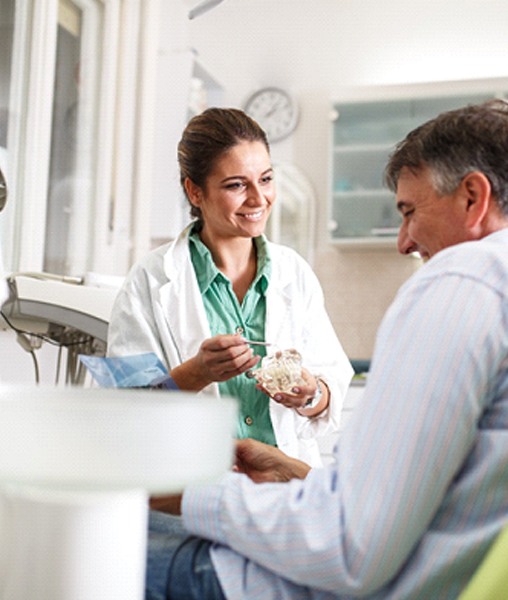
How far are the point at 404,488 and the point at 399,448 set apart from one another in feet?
0.13

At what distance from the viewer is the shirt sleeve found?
0.80m

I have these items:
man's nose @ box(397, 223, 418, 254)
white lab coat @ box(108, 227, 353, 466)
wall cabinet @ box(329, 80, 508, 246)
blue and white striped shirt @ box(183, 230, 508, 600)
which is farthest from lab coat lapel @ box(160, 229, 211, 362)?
wall cabinet @ box(329, 80, 508, 246)

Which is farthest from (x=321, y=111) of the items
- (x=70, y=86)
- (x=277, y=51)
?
(x=70, y=86)

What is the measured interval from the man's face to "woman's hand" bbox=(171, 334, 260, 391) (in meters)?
0.51

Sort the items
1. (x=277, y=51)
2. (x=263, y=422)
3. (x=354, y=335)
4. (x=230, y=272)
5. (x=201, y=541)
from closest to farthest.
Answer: (x=201, y=541) < (x=263, y=422) < (x=230, y=272) < (x=354, y=335) < (x=277, y=51)

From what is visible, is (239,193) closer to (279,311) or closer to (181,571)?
(279,311)

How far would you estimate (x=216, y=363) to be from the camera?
1.64 meters

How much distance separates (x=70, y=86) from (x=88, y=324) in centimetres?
163

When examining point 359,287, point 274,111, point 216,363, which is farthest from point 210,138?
point 274,111

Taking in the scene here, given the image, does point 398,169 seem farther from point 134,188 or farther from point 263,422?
point 134,188

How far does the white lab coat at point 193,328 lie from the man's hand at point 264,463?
58 centimetres

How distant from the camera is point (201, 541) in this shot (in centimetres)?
100

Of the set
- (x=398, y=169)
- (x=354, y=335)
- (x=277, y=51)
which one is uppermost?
(x=277, y=51)

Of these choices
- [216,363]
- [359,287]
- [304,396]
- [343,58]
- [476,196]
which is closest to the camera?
[476,196]
